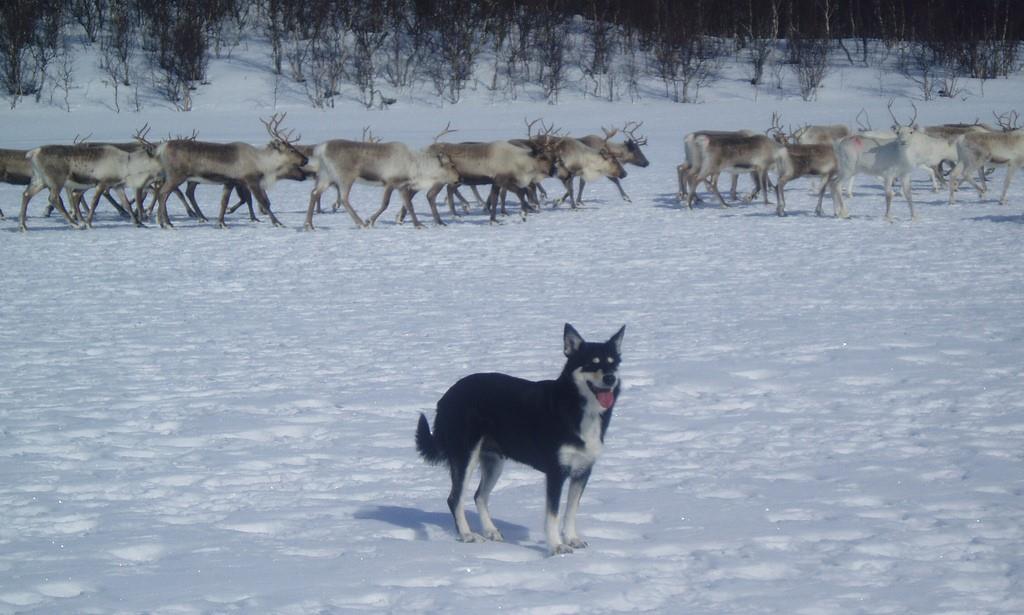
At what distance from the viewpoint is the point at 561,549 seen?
4449mm

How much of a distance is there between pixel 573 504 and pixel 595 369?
1.82ft

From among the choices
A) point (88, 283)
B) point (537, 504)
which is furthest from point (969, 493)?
point (88, 283)

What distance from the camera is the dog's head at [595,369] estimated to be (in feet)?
14.1

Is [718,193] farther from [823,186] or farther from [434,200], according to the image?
[434,200]

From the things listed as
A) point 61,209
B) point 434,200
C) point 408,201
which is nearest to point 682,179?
point 434,200

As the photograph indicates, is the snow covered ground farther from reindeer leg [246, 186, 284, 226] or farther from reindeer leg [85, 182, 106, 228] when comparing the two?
reindeer leg [85, 182, 106, 228]

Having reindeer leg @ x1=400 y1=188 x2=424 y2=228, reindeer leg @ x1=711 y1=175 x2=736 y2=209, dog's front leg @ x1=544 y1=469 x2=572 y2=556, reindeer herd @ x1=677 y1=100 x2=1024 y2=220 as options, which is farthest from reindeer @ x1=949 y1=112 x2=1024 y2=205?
dog's front leg @ x1=544 y1=469 x2=572 y2=556

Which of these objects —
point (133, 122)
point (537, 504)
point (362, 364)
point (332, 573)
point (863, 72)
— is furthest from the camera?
point (863, 72)

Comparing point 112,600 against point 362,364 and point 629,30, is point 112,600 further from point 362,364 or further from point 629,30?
point 629,30

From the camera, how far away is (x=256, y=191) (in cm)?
1767

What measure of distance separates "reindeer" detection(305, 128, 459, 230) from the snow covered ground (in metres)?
2.22

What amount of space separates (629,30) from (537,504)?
1569 inches

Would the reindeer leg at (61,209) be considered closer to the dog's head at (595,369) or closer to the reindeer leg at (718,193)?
the reindeer leg at (718,193)

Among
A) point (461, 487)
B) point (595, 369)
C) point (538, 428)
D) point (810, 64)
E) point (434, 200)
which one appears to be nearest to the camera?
point (595, 369)
